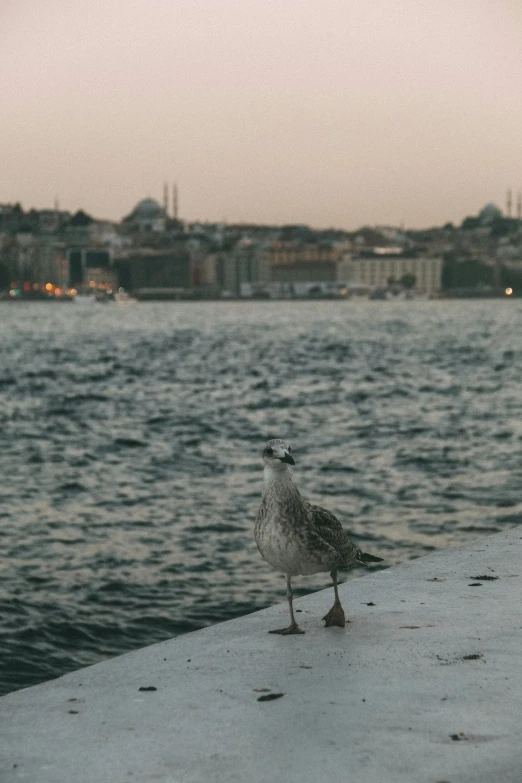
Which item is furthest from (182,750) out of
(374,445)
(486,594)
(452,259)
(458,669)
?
(452,259)

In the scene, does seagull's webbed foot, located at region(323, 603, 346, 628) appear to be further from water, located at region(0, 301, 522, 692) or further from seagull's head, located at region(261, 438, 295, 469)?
water, located at region(0, 301, 522, 692)

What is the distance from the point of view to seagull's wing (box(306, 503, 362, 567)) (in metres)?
3.86

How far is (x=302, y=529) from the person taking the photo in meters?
3.78

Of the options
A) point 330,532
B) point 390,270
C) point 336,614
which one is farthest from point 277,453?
point 390,270

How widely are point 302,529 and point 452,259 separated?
183589 mm

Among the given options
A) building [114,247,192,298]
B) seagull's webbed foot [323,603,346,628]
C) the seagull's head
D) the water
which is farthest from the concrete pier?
building [114,247,192,298]

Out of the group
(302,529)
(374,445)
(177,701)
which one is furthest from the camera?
(374,445)

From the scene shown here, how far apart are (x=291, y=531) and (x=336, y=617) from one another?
1.05 ft

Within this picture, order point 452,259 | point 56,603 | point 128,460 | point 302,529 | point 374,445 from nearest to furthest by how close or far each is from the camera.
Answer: point 302,529 → point 56,603 → point 128,460 → point 374,445 → point 452,259

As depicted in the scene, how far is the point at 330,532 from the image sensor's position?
389 cm

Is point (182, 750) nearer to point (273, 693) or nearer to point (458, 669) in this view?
point (273, 693)

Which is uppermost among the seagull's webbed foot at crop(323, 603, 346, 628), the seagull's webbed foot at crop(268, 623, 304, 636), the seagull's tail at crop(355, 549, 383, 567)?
the seagull's tail at crop(355, 549, 383, 567)

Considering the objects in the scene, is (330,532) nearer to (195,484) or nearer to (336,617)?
(336,617)

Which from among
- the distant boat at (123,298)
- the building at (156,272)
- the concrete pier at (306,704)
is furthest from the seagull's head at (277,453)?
the building at (156,272)
